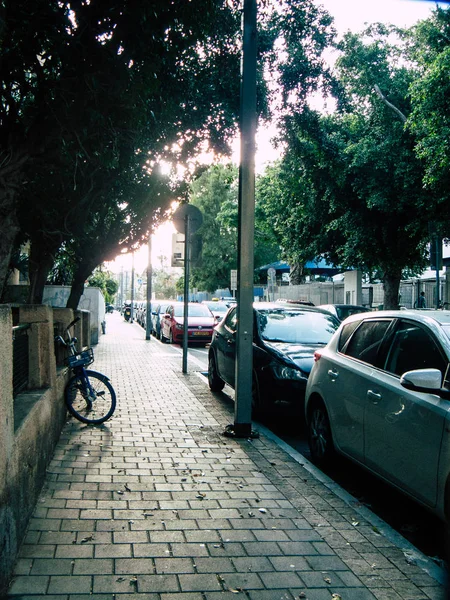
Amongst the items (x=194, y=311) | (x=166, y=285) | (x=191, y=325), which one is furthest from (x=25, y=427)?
(x=166, y=285)

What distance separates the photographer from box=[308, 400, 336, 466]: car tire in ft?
19.1

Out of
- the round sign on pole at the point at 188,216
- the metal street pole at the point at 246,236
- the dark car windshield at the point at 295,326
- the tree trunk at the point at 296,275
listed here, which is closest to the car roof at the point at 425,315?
the metal street pole at the point at 246,236

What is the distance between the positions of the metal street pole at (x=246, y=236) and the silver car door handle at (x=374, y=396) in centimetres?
238

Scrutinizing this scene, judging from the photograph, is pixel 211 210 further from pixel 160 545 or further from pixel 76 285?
pixel 160 545

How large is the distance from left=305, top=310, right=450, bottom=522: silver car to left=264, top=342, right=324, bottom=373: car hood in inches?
58.5

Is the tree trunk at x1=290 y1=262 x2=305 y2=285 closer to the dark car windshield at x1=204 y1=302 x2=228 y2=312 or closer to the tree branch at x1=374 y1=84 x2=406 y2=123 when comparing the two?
the dark car windshield at x1=204 y1=302 x2=228 y2=312

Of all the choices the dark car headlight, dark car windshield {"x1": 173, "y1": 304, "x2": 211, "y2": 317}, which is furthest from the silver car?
dark car windshield {"x1": 173, "y1": 304, "x2": 211, "y2": 317}

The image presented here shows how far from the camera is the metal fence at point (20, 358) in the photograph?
479 cm

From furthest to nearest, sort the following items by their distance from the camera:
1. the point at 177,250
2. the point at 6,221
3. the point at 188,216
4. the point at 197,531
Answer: the point at 177,250 < the point at 188,216 < the point at 6,221 < the point at 197,531

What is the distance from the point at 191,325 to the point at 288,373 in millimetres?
13262

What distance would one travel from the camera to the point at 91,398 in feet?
25.6

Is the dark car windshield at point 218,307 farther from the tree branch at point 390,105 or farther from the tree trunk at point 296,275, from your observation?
the tree branch at point 390,105

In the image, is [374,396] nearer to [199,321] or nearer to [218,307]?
[199,321]

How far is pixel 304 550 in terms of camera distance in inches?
153
